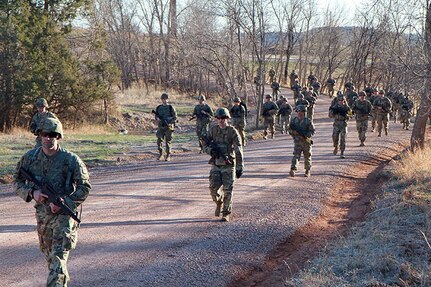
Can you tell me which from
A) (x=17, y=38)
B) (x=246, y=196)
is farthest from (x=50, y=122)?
(x=17, y=38)

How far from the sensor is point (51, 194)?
4.74 meters

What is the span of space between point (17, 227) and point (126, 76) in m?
39.1

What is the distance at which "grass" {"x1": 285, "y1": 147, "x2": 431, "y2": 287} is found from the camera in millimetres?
5555

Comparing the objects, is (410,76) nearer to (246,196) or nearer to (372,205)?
(372,205)

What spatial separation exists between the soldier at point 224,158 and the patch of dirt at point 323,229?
1323 mm

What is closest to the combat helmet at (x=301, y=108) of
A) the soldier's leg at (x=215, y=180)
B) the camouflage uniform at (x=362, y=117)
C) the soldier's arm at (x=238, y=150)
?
the soldier's arm at (x=238, y=150)

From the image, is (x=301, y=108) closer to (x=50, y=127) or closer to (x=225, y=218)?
(x=225, y=218)

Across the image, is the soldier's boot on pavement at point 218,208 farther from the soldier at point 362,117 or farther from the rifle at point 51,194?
the soldier at point 362,117

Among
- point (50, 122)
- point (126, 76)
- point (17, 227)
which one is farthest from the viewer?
point (126, 76)

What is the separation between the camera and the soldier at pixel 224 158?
26.6 ft

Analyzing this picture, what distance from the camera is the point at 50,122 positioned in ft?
15.6

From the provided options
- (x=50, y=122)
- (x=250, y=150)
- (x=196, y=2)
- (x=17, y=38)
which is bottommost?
(x=250, y=150)

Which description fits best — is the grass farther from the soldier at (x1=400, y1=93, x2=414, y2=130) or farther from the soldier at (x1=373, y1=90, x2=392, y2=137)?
the soldier at (x1=400, y1=93, x2=414, y2=130)

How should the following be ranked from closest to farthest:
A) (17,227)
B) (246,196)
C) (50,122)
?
1. (50,122)
2. (17,227)
3. (246,196)
